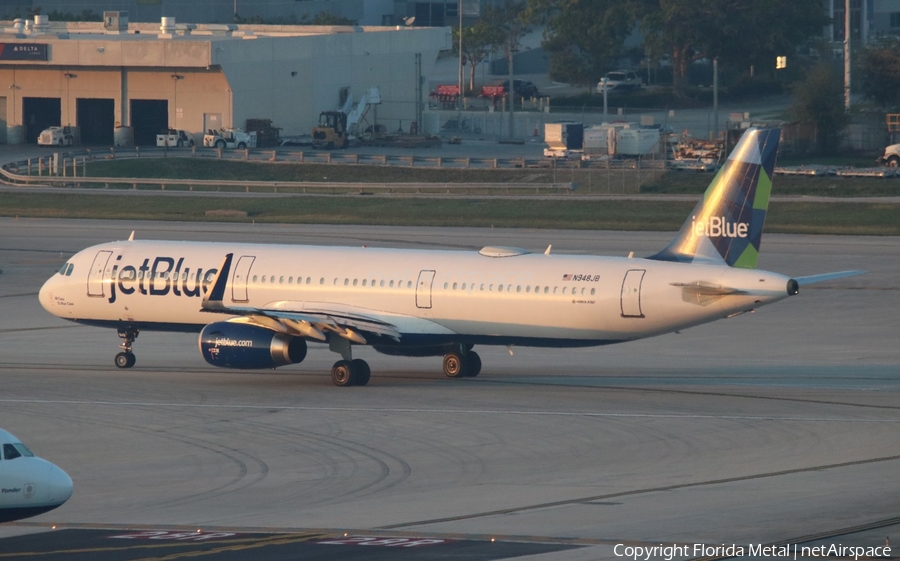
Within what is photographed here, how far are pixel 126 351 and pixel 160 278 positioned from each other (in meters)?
2.56

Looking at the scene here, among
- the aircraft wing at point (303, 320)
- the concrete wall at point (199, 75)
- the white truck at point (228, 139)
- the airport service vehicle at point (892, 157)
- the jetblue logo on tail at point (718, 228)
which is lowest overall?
the aircraft wing at point (303, 320)

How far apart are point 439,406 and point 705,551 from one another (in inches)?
634

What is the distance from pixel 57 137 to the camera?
119062 millimetres

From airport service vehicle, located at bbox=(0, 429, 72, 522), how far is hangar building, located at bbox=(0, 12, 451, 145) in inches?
3828

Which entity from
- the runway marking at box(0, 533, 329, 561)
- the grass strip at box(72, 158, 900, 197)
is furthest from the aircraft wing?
the grass strip at box(72, 158, 900, 197)

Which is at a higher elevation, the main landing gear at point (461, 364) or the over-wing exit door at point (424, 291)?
the over-wing exit door at point (424, 291)

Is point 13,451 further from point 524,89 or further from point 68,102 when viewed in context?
point 524,89

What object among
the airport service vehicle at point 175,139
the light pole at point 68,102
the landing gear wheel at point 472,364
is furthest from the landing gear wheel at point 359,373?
the light pole at point 68,102

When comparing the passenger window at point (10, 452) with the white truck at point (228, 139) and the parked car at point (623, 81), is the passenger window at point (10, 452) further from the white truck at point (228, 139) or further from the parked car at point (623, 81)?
the parked car at point (623, 81)

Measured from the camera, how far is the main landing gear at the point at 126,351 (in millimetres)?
42188

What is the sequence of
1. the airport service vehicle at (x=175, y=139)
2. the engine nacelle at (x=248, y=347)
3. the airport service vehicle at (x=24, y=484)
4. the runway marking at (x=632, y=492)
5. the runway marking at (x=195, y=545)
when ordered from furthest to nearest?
the airport service vehicle at (x=175, y=139), the engine nacelle at (x=248, y=347), the runway marking at (x=632, y=492), the runway marking at (x=195, y=545), the airport service vehicle at (x=24, y=484)

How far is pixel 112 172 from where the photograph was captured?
102 m

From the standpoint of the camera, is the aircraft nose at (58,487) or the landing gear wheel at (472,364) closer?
the aircraft nose at (58,487)

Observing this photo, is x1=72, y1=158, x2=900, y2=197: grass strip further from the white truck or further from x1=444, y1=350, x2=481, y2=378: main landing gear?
x1=444, y1=350, x2=481, y2=378: main landing gear
